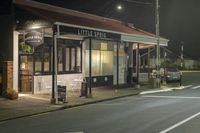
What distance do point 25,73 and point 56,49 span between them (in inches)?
160

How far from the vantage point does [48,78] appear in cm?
2592

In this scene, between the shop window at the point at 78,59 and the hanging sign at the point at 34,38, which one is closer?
the hanging sign at the point at 34,38

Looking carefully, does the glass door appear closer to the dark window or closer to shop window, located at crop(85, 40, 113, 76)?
the dark window

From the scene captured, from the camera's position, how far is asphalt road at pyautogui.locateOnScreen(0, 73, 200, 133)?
1313cm

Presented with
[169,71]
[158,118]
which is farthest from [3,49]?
[169,71]

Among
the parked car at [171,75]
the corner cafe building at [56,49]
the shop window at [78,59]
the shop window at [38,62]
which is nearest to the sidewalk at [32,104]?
the corner cafe building at [56,49]

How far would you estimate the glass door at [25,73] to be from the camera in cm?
2441

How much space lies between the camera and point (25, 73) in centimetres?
2466

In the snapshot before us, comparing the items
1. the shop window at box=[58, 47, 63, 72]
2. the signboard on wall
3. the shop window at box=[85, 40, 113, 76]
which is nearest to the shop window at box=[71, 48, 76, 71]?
the shop window at box=[58, 47, 63, 72]

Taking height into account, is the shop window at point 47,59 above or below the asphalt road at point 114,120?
above

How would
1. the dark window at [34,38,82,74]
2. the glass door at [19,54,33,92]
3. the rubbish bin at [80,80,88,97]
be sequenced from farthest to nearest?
1. the dark window at [34,38,82,74]
2. the glass door at [19,54,33,92]
3. the rubbish bin at [80,80,88,97]

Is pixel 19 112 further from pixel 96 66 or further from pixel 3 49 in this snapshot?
pixel 96 66

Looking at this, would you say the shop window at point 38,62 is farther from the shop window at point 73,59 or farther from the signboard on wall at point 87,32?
the signboard on wall at point 87,32

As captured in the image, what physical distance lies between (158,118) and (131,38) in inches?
555
